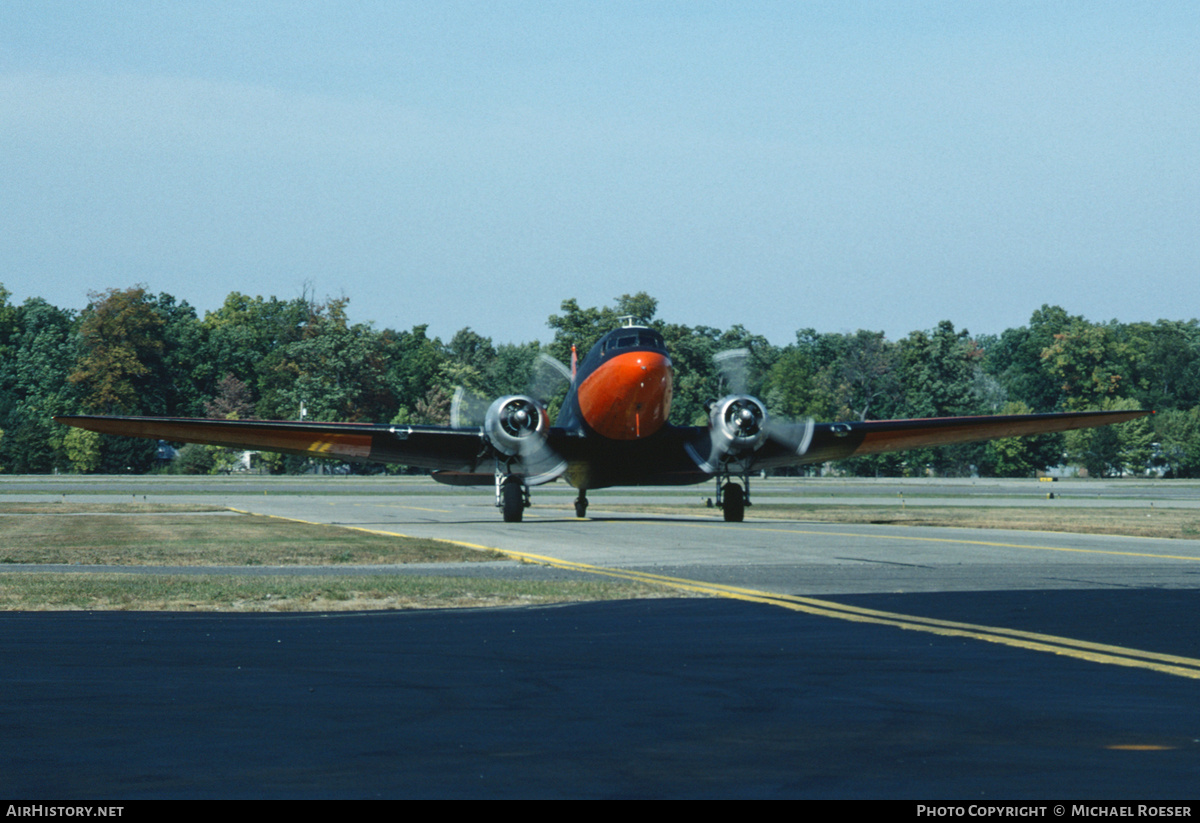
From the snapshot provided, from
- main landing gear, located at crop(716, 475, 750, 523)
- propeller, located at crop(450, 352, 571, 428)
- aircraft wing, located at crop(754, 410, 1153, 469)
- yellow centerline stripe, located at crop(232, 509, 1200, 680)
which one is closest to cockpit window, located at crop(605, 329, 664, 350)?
propeller, located at crop(450, 352, 571, 428)

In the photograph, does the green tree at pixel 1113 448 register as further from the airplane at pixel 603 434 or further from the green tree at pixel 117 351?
the green tree at pixel 117 351

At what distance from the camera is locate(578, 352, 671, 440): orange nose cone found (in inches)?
1375

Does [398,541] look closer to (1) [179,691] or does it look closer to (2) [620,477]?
(2) [620,477]

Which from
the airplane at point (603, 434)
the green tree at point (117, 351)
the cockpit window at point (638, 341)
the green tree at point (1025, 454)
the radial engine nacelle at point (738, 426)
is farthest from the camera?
the green tree at point (117, 351)

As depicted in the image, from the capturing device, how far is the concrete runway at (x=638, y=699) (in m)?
6.46

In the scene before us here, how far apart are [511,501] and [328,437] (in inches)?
256

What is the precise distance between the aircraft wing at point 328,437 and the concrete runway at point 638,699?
23.2 metres

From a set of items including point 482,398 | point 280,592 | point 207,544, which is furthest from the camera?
point 482,398

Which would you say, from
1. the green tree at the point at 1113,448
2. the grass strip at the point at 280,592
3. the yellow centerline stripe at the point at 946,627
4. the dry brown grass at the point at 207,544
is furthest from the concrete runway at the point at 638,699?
the green tree at the point at 1113,448

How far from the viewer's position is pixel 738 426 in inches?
1448

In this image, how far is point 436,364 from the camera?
159 metres

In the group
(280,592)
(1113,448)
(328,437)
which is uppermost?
(1113,448)

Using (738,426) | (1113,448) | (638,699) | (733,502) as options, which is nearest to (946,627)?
(638,699)

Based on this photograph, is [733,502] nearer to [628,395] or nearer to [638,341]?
[628,395]
